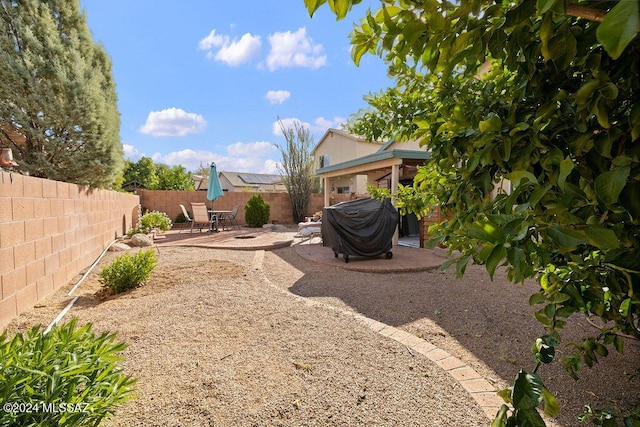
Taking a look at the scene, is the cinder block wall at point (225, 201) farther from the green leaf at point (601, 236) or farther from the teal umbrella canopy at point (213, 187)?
the green leaf at point (601, 236)

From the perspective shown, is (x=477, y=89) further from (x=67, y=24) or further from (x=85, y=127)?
(x=67, y=24)

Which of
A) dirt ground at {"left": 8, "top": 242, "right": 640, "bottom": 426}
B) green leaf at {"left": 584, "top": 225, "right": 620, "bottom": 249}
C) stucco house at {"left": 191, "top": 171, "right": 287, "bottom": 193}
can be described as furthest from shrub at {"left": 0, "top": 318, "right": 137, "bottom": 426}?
stucco house at {"left": 191, "top": 171, "right": 287, "bottom": 193}

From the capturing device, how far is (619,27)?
1.20ft

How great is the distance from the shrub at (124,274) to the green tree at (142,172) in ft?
74.3

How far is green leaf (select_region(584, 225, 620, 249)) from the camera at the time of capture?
1.61ft

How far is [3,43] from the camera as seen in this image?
4852mm

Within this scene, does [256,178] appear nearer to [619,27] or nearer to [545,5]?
[545,5]

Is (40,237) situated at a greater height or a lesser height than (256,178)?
lesser

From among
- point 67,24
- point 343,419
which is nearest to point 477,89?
point 343,419

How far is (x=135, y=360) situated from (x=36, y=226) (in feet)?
7.99

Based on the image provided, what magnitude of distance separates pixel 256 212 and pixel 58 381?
11.8m

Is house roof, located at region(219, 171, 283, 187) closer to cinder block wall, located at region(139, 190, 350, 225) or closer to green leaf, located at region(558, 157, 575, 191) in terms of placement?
cinder block wall, located at region(139, 190, 350, 225)

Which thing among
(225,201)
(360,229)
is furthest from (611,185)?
(225,201)

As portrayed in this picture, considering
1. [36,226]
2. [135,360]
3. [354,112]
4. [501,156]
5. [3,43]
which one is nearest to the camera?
[501,156]
